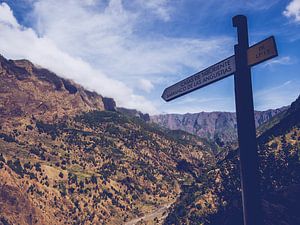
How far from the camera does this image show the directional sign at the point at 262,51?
1062 cm

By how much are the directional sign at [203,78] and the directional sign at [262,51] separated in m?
0.67

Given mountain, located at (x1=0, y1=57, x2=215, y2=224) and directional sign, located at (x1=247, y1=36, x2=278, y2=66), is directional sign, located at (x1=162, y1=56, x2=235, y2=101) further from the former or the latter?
mountain, located at (x1=0, y1=57, x2=215, y2=224)

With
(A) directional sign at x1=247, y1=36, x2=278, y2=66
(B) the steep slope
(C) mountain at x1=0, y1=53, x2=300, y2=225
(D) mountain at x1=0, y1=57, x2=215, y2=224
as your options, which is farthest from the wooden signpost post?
(D) mountain at x1=0, y1=57, x2=215, y2=224

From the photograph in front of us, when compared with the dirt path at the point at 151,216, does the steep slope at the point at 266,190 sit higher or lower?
higher

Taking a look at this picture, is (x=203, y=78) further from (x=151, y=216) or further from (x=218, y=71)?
(x=151, y=216)

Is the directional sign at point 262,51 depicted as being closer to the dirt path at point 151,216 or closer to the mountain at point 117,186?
the mountain at point 117,186

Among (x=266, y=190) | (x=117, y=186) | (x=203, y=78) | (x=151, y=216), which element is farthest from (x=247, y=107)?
(x=117, y=186)

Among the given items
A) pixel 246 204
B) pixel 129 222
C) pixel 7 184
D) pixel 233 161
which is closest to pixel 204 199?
pixel 233 161

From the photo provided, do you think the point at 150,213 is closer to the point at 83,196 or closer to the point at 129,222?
the point at 129,222

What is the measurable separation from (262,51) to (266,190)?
96960mm

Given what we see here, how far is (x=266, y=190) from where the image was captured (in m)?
100

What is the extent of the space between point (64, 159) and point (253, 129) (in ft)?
564

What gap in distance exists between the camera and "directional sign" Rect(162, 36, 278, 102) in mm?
10781

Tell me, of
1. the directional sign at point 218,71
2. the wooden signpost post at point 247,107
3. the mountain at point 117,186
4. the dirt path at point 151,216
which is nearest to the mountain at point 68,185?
the mountain at point 117,186
